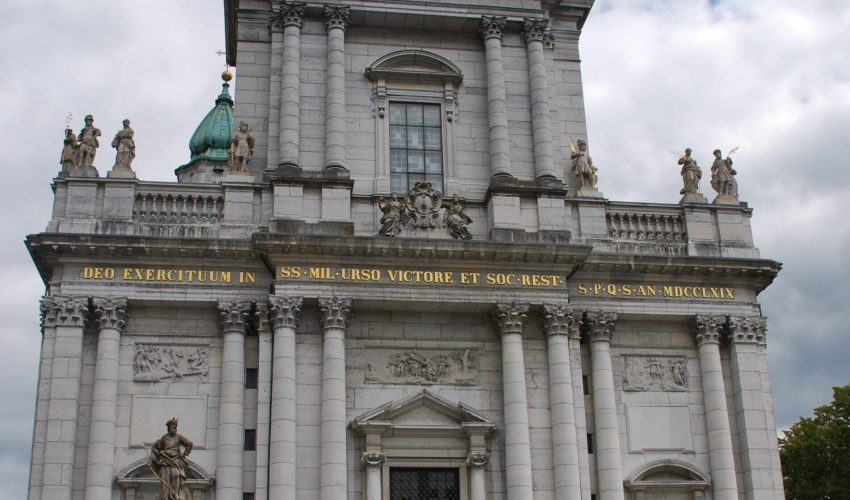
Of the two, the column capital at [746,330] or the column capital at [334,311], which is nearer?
the column capital at [334,311]

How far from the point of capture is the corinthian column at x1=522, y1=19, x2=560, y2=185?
3028 centimetres

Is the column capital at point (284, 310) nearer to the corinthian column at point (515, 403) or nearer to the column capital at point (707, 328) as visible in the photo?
the corinthian column at point (515, 403)

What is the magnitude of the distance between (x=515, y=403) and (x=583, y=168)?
7126 millimetres

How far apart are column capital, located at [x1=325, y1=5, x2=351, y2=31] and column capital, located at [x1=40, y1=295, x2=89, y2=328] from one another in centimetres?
1016

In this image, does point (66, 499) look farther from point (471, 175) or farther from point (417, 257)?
point (471, 175)

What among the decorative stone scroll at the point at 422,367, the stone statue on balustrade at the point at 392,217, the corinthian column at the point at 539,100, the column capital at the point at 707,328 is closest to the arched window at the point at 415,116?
the stone statue on balustrade at the point at 392,217

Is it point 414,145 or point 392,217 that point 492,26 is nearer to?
point 414,145

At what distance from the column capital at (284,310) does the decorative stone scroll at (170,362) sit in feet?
6.49

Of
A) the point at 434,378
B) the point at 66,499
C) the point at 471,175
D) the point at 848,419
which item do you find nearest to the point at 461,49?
the point at 471,175

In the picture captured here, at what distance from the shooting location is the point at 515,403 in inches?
1065

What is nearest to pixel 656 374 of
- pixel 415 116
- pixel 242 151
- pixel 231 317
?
pixel 415 116

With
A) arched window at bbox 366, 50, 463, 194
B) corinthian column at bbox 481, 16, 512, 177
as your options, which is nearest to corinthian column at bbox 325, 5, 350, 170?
arched window at bbox 366, 50, 463, 194

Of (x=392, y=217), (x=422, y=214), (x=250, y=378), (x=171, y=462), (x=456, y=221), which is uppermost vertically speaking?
(x=422, y=214)

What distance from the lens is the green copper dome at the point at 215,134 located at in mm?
58281
